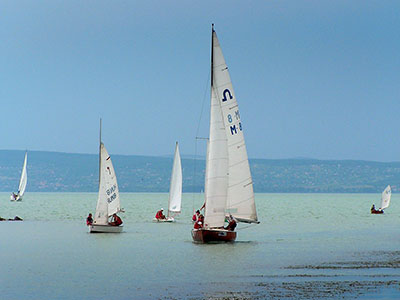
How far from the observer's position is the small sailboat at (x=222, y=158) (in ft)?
153

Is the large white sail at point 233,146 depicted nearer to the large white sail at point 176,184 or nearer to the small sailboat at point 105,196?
the small sailboat at point 105,196

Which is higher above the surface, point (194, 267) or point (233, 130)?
point (233, 130)

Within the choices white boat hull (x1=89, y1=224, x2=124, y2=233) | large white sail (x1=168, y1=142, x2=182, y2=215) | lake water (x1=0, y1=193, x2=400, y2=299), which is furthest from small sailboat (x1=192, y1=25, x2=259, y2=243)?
large white sail (x1=168, y1=142, x2=182, y2=215)

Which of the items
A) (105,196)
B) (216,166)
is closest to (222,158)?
(216,166)

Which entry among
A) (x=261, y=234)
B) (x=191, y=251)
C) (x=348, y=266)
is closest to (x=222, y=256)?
(x=191, y=251)

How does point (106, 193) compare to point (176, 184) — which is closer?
point (106, 193)

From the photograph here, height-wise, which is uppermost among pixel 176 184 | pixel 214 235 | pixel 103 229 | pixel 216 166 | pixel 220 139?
pixel 220 139

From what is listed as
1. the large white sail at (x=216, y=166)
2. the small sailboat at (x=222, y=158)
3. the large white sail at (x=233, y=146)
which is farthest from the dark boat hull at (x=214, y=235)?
the large white sail at (x=233, y=146)

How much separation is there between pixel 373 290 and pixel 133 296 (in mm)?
8307

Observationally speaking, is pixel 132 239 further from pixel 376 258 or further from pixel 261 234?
pixel 376 258

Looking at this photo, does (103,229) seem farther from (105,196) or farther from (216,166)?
(216,166)

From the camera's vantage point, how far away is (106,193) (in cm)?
5944

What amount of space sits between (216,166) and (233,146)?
178cm

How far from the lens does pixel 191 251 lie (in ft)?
153
